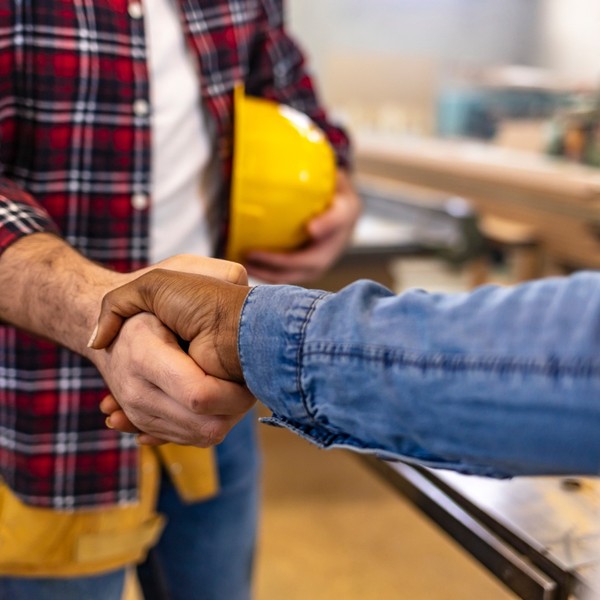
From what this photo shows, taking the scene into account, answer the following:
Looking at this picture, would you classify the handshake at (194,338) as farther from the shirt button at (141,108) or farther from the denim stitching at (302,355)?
the shirt button at (141,108)

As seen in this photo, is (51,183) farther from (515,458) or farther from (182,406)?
(515,458)

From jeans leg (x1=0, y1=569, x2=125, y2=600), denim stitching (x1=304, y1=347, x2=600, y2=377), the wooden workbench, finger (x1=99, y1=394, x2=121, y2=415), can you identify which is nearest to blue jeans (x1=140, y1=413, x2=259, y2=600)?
jeans leg (x1=0, y1=569, x2=125, y2=600)

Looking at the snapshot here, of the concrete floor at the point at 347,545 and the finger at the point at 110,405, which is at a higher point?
the finger at the point at 110,405

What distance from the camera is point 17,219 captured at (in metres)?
0.79

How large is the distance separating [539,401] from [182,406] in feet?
1.05

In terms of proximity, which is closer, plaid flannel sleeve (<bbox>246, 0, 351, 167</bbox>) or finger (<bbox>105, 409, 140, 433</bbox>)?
finger (<bbox>105, 409, 140, 433</bbox>)

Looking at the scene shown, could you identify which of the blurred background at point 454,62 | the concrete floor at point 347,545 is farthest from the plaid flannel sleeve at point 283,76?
the blurred background at point 454,62

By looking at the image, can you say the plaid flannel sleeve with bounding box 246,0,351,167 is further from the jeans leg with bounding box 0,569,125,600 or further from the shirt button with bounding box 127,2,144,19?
the jeans leg with bounding box 0,569,125,600

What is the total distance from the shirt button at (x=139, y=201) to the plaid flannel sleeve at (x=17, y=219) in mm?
151

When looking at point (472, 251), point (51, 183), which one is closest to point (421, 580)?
point (472, 251)

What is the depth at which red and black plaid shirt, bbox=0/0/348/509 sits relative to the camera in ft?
2.86

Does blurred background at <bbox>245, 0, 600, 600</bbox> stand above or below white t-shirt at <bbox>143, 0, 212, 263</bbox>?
below

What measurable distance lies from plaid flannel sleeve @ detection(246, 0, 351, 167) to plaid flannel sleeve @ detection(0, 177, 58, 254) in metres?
0.47

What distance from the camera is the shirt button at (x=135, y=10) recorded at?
93 cm
